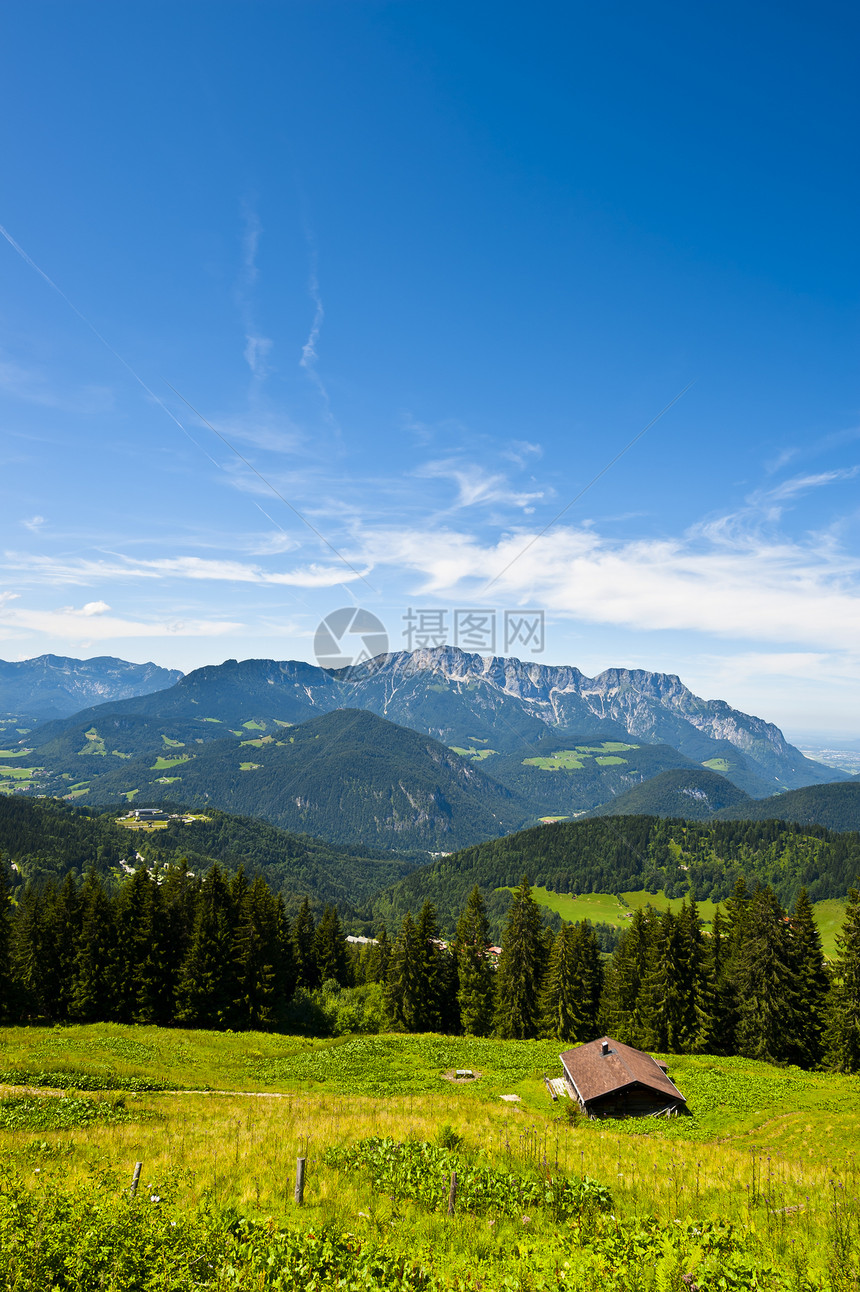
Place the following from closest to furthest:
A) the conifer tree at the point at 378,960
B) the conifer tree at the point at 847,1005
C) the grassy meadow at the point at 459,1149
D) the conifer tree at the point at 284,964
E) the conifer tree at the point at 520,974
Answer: the grassy meadow at the point at 459,1149 → the conifer tree at the point at 847,1005 → the conifer tree at the point at 520,974 → the conifer tree at the point at 284,964 → the conifer tree at the point at 378,960

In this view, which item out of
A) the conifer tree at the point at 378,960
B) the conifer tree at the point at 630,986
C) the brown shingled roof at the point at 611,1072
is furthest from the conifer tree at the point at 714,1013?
the conifer tree at the point at 378,960

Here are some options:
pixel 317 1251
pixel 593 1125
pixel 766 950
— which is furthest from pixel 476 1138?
pixel 766 950

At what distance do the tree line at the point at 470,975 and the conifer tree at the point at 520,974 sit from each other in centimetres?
13

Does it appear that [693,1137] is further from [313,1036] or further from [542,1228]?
[313,1036]

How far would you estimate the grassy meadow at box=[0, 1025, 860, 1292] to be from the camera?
10.4m

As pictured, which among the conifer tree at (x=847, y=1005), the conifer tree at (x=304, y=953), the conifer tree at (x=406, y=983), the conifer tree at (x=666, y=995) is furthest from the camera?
the conifer tree at (x=304, y=953)

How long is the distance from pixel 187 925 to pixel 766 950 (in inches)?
2100

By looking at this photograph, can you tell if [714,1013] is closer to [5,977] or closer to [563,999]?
[563,999]

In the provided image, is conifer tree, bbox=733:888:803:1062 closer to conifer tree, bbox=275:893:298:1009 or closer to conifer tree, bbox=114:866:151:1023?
conifer tree, bbox=275:893:298:1009

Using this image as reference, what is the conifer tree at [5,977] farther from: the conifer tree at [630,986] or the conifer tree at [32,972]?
the conifer tree at [630,986]

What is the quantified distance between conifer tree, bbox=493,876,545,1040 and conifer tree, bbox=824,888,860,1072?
24.8 m

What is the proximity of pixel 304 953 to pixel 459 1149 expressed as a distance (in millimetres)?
62817

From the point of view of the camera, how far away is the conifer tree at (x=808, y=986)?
165 ft

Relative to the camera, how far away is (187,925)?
54.3 meters
